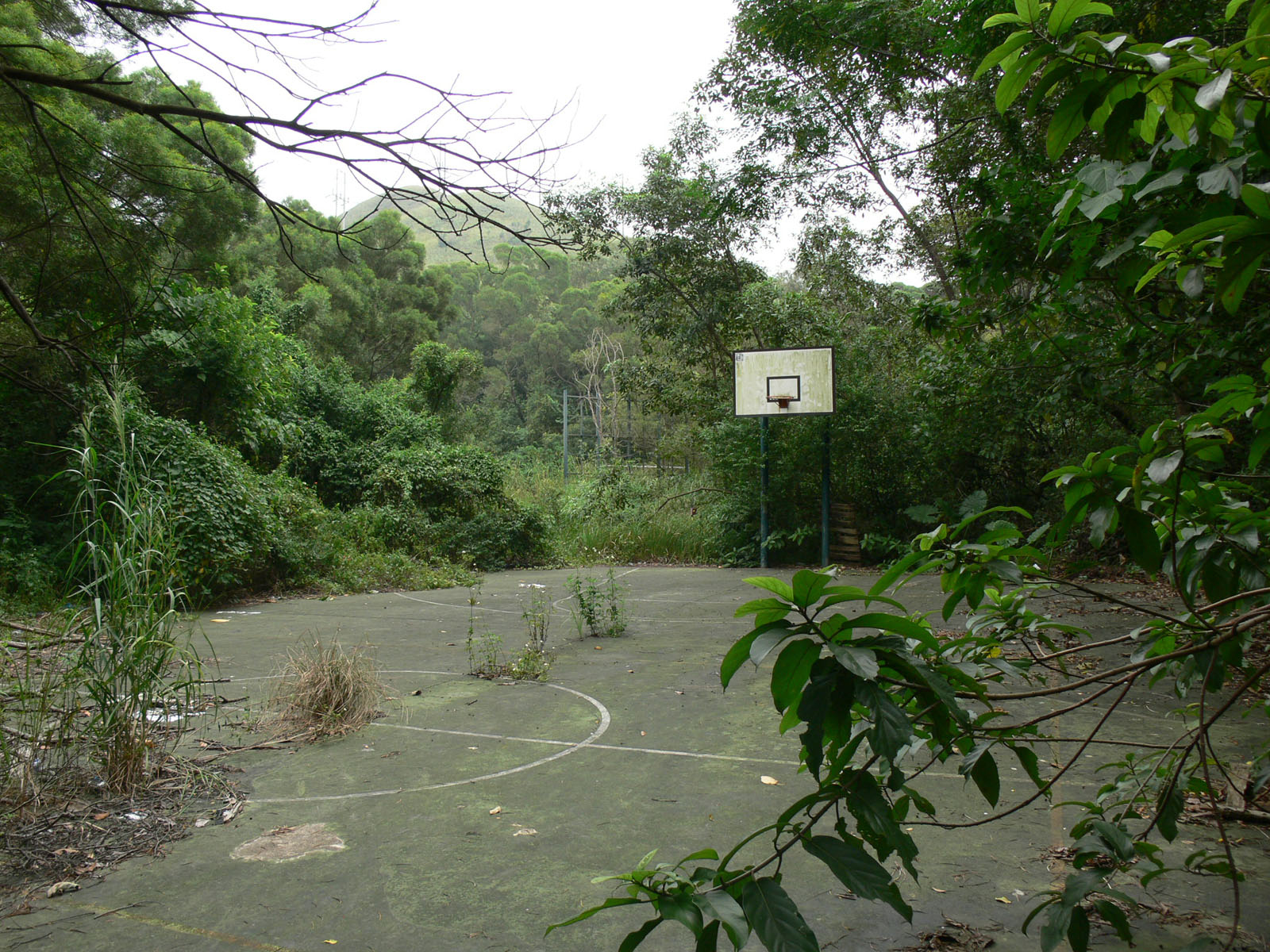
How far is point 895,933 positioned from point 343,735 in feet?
8.53

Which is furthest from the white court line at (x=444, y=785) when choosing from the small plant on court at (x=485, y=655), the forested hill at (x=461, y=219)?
the forested hill at (x=461, y=219)

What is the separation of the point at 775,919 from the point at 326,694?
134 inches

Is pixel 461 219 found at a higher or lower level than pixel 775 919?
higher

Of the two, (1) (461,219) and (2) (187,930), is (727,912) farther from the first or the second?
→ (1) (461,219)

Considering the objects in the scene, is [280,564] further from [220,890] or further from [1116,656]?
[1116,656]

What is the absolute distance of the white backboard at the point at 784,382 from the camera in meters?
10.5

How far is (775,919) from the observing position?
2.98 ft

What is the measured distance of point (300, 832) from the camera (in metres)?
2.65

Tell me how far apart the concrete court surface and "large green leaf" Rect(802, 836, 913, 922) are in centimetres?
118

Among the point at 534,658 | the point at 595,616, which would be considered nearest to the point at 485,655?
the point at 534,658

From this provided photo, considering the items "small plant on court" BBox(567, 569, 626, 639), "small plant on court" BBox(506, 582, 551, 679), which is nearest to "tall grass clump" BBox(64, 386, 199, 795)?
"small plant on court" BBox(506, 582, 551, 679)

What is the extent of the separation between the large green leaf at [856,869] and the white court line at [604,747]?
238cm

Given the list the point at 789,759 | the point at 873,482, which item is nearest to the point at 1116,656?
the point at 789,759

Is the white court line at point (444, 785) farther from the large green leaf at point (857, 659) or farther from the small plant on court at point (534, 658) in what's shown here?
the large green leaf at point (857, 659)
